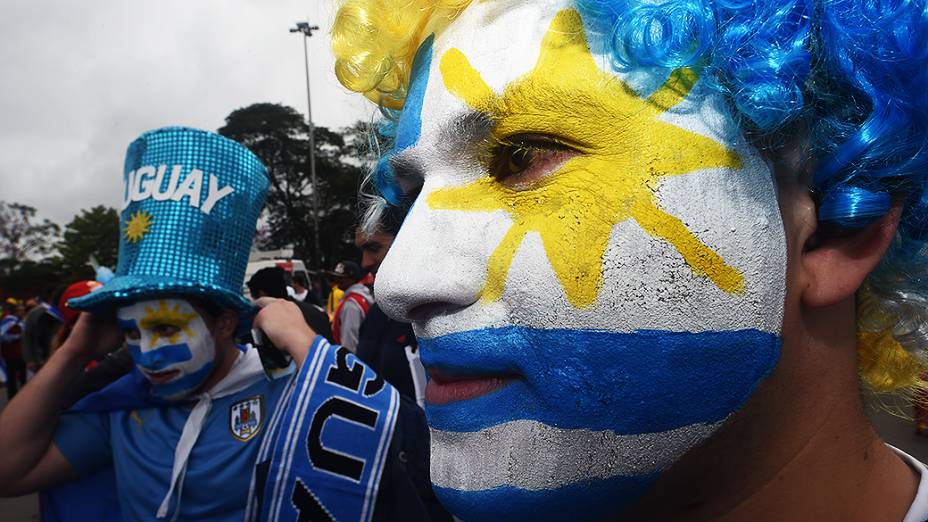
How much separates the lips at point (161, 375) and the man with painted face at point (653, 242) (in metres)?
1.63

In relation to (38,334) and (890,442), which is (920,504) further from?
(38,334)

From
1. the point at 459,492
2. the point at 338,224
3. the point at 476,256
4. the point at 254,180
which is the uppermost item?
the point at 338,224

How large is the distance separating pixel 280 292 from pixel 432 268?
11.3ft

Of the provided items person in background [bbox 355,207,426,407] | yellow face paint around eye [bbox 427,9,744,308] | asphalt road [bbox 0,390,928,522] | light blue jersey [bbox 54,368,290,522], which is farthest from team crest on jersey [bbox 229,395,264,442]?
asphalt road [bbox 0,390,928,522]

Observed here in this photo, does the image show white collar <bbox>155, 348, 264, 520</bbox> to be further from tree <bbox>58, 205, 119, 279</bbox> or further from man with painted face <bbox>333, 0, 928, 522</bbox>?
tree <bbox>58, 205, 119, 279</bbox>

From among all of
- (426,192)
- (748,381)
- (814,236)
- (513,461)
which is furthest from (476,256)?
(814,236)

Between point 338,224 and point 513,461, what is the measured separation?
26.0m

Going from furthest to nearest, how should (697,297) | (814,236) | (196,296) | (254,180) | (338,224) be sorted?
(338,224) < (254,180) < (196,296) < (814,236) < (697,297)

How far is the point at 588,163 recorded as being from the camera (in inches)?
34.8

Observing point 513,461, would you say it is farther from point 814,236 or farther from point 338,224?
point 338,224

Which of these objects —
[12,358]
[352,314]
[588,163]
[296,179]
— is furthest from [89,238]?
[588,163]

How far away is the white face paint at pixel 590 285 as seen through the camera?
0.84m

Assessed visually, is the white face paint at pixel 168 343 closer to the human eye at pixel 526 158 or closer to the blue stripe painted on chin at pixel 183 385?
the blue stripe painted on chin at pixel 183 385

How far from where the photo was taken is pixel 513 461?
86cm
